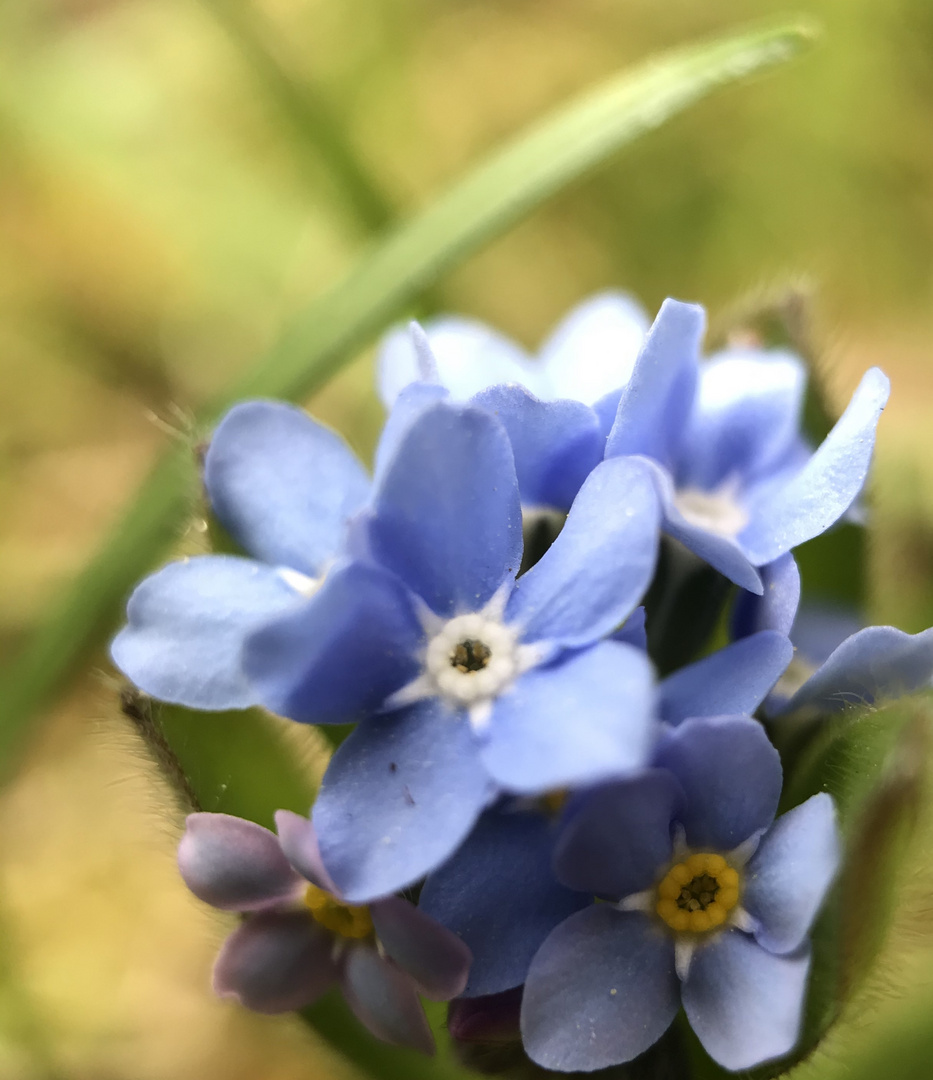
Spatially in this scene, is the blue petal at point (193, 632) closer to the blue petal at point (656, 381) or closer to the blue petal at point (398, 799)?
the blue petal at point (398, 799)

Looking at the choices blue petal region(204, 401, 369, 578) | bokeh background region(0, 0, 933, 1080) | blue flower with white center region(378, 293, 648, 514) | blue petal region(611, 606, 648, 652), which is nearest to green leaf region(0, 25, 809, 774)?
blue flower with white center region(378, 293, 648, 514)

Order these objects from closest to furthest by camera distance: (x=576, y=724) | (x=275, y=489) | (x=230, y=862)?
(x=576, y=724) < (x=230, y=862) < (x=275, y=489)

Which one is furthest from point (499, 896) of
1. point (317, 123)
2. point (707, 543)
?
point (317, 123)

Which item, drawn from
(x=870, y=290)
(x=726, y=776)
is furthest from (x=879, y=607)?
(x=870, y=290)

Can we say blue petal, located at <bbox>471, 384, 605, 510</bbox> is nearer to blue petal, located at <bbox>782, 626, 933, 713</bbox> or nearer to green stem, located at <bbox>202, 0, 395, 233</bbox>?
blue petal, located at <bbox>782, 626, 933, 713</bbox>

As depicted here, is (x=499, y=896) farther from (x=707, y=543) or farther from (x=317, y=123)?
(x=317, y=123)

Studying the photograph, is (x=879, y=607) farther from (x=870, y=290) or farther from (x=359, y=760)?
(x=870, y=290)

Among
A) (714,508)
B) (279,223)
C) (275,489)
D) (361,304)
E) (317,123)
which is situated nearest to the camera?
(275,489)
